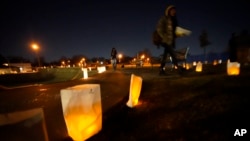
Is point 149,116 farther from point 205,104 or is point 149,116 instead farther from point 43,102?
point 43,102

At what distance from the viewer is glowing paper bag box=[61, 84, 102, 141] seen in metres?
2.65

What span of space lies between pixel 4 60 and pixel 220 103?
339 ft

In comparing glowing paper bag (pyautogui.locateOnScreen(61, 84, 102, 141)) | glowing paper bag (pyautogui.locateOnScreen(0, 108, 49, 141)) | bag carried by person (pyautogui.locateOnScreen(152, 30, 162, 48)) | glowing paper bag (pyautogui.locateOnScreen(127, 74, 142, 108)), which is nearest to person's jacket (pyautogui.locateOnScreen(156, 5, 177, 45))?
bag carried by person (pyautogui.locateOnScreen(152, 30, 162, 48))

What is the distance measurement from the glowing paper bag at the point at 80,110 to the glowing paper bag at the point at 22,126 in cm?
50

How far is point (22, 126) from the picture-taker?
197cm

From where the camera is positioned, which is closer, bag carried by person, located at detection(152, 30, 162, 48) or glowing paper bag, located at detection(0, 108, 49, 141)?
glowing paper bag, located at detection(0, 108, 49, 141)

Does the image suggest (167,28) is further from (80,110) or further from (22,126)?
(22,126)

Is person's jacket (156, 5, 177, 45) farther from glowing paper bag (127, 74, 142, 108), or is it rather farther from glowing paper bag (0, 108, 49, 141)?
glowing paper bag (0, 108, 49, 141)

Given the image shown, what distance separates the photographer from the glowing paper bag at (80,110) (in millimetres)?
2652

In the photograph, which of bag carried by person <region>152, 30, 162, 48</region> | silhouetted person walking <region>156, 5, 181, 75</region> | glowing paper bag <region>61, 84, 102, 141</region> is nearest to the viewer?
glowing paper bag <region>61, 84, 102, 141</region>

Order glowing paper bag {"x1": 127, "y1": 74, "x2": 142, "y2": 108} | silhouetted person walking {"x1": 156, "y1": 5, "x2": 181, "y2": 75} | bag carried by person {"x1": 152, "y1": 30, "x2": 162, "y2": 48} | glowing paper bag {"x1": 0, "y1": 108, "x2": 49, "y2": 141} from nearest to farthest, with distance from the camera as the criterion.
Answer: glowing paper bag {"x1": 0, "y1": 108, "x2": 49, "y2": 141} → glowing paper bag {"x1": 127, "y1": 74, "x2": 142, "y2": 108} → silhouetted person walking {"x1": 156, "y1": 5, "x2": 181, "y2": 75} → bag carried by person {"x1": 152, "y1": 30, "x2": 162, "y2": 48}

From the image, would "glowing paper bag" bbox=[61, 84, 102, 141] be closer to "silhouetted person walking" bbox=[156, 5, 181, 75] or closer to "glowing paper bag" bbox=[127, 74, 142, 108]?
"glowing paper bag" bbox=[127, 74, 142, 108]

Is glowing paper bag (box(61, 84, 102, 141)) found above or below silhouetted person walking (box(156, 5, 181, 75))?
below

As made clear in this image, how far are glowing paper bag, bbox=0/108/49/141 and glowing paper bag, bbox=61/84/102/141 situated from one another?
19.7 inches
